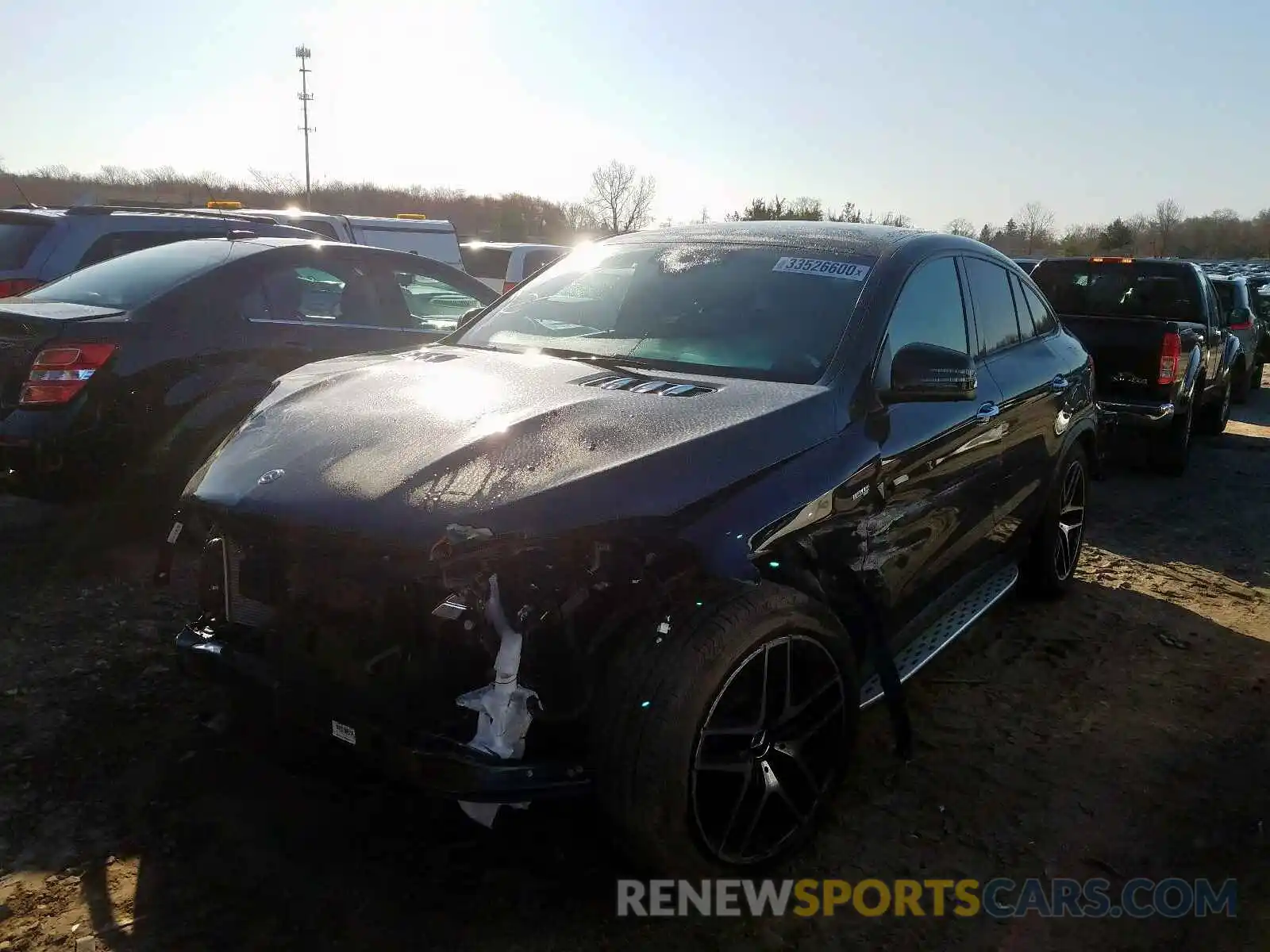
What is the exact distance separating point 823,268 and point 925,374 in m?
0.68

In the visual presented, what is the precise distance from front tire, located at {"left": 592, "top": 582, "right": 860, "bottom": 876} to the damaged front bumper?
140 mm

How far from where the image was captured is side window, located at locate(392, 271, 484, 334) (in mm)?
6215

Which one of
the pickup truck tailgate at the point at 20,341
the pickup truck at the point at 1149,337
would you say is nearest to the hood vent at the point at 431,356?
the pickup truck tailgate at the point at 20,341

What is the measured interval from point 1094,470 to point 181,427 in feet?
15.7

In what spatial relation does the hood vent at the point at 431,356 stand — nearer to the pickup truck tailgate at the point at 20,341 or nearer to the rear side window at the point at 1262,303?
the pickup truck tailgate at the point at 20,341

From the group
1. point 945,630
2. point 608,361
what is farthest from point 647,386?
point 945,630

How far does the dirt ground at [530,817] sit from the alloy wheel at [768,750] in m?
0.19

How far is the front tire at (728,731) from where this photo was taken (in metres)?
2.30

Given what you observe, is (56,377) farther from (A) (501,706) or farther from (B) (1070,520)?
(B) (1070,520)

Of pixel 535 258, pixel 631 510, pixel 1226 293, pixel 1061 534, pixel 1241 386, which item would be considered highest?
pixel 535 258

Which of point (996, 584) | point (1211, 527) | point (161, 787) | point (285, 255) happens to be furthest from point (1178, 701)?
point (285, 255)

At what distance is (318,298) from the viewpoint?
18.6 ft

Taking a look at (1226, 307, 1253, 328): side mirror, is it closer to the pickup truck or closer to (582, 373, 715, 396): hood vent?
the pickup truck

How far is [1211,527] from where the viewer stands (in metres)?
6.75
